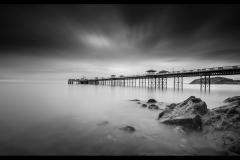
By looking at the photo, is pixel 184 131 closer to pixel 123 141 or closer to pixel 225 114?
pixel 225 114

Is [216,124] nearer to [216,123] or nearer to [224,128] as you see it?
[216,123]

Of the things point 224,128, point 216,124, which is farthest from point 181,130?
point 224,128

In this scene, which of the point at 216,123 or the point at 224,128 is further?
the point at 216,123

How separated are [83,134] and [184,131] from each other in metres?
4.98

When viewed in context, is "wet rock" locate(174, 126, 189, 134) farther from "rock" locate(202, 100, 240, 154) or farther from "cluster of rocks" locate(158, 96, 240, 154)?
"rock" locate(202, 100, 240, 154)

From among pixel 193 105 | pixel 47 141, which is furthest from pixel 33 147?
pixel 193 105

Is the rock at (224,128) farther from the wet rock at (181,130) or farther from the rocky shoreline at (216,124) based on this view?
the wet rock at (181,130)

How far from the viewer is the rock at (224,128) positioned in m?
4.05

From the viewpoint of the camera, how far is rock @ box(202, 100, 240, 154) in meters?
4.05

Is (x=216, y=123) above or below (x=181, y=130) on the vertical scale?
above

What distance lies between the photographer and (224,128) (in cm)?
467

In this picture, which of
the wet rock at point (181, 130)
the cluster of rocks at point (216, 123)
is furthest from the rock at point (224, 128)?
the wet rock at point (181, 130)

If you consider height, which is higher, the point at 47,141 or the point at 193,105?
the point at 193,105

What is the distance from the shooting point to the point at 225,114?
5359mm
